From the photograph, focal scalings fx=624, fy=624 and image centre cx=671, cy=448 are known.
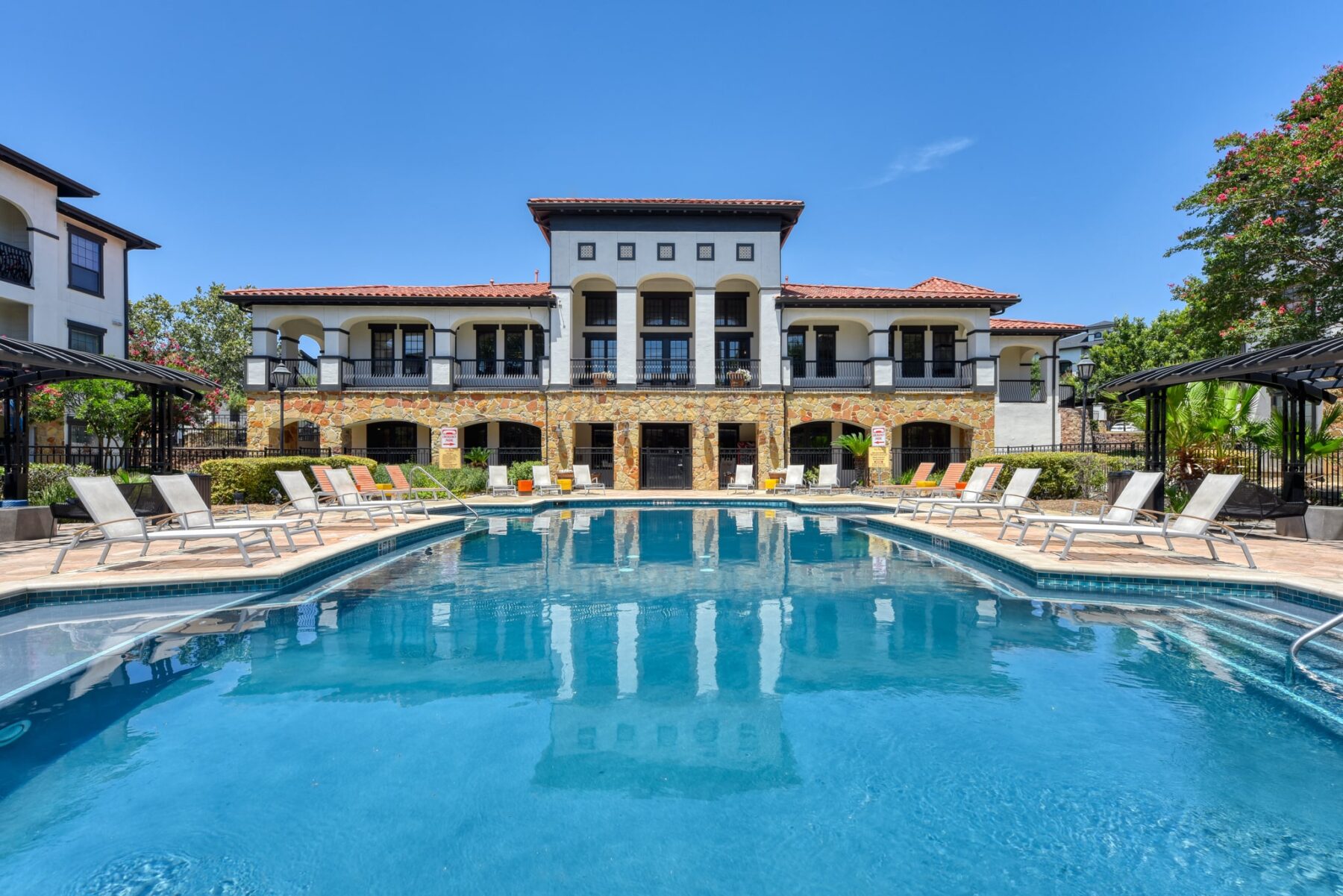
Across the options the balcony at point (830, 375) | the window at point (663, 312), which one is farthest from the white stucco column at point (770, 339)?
the window at point (663, 312)

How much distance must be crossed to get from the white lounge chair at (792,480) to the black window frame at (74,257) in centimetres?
2322

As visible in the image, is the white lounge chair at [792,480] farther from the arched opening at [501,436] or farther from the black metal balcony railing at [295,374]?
the black metal balcony railing at [295,374]

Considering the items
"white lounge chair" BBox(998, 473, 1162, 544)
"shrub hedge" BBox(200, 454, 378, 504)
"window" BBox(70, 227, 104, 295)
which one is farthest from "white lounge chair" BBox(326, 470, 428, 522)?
"window" BBox(70, 227, 104, 295)

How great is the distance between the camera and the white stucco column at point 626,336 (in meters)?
22.4

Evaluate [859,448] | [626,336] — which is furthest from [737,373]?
[859,448]

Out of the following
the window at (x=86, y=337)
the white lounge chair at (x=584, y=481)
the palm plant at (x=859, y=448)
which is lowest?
the white lounge chair at (x=584, y=481)

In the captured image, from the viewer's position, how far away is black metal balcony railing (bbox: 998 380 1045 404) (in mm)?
24141

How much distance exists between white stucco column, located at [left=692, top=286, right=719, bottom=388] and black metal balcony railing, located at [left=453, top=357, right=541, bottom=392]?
5886 mm

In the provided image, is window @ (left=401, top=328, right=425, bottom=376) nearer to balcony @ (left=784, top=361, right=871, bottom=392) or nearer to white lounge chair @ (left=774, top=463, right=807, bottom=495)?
balcony @ (left=784, top=361, right=871, bottom=392)

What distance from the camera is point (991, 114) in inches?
675

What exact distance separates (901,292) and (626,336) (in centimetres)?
1055

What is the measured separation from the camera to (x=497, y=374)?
2409 cm

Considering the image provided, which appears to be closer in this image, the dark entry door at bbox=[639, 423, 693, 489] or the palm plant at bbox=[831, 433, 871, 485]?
the palm plant at bbox=[831, 433, 871, 485]

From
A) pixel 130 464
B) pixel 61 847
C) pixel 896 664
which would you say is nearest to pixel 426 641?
pixel 61 847
